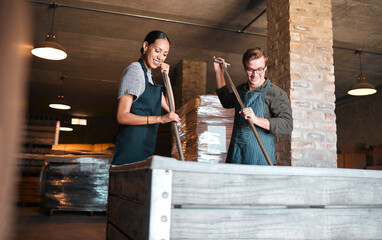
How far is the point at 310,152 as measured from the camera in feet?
13.8

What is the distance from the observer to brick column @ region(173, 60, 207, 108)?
8172 mm

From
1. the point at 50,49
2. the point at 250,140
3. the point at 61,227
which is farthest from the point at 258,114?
the point at 50,49

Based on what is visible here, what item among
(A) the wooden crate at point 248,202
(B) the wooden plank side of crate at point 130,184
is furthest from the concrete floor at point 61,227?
(A) the wooden crate at point 248,202

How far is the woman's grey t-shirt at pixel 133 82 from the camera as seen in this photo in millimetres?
1838

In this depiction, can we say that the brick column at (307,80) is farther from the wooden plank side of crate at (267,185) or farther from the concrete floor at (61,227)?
the wooden plank side of crate at (267,185)

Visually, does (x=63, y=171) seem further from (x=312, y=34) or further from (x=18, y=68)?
(x=18, y=68)

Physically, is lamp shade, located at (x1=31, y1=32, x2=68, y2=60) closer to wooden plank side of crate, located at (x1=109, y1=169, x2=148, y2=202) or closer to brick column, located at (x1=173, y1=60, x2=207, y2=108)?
brick column, located at (x1=173, y1=60, x2=207, y2=108)

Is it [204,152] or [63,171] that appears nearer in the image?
[204,152]

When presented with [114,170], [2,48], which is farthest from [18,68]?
[114,170]

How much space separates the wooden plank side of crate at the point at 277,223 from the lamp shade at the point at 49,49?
4.86 m

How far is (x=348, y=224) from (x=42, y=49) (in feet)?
17.0

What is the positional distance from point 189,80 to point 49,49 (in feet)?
12.5

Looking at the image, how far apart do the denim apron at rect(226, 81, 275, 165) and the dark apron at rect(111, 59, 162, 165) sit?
606mm

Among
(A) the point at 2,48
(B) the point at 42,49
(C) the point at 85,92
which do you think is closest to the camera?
(A) the point at 2,48
